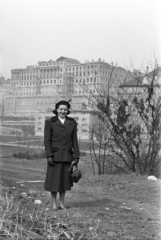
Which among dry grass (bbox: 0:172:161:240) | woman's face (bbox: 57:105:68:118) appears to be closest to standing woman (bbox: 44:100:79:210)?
woman's face (bbox: 57:105:68:118)

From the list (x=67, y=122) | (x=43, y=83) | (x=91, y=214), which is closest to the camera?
(x=91, y=214)

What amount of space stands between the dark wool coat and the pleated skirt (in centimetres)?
8

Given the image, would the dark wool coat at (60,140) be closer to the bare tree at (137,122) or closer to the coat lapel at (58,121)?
the coat lapel at (58,121)

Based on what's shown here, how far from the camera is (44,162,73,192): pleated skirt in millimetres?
3881

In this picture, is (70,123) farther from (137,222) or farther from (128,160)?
(128,160)

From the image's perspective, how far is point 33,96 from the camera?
3912 inches

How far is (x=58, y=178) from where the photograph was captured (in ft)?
12.7

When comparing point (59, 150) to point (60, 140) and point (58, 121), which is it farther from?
point (58, 121)

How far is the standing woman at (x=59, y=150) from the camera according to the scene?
3885 mm

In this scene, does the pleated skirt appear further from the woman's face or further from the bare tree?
the bare tree

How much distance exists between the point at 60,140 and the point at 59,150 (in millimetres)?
110

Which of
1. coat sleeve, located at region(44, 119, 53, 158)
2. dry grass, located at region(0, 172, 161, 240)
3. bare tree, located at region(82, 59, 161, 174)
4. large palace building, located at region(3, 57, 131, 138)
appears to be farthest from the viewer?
large palace building, located at region(3, 57, 131, 138)

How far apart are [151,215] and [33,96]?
317 ft

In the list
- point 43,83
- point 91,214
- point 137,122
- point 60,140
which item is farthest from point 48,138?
point 43,83
